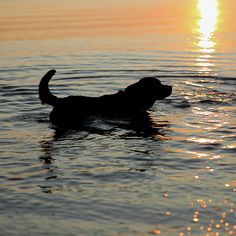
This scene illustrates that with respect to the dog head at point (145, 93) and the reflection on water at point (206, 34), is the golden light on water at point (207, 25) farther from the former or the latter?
the dog head at point (145, 93)

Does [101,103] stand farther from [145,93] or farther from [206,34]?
[206,34]

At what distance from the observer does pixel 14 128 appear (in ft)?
32.1

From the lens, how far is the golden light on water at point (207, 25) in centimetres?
1920

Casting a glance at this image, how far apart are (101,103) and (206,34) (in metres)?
11.3

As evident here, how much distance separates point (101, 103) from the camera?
34.7 ft

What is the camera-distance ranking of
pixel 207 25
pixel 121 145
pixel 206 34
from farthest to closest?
pixel 207 25 → pixel 206 34 → pixel 121 145

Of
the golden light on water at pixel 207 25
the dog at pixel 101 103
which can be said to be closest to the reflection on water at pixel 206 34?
the golden light on water at pixel 207 25

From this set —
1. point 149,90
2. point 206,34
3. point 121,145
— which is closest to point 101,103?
point 149,90

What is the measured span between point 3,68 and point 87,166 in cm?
905

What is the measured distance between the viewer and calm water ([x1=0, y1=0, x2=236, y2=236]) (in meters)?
5.97

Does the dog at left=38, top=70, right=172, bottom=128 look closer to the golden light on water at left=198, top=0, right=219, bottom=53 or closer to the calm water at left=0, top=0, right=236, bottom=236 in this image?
the calm water at left=0, top=0, right=236, bottom=236

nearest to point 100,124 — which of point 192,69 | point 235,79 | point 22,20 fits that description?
point 235,79

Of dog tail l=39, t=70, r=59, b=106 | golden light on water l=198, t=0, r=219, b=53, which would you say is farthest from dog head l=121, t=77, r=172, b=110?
golden light on water l=198, t=0, r=219, b=53

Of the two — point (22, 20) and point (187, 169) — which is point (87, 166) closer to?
point (187, 169)
